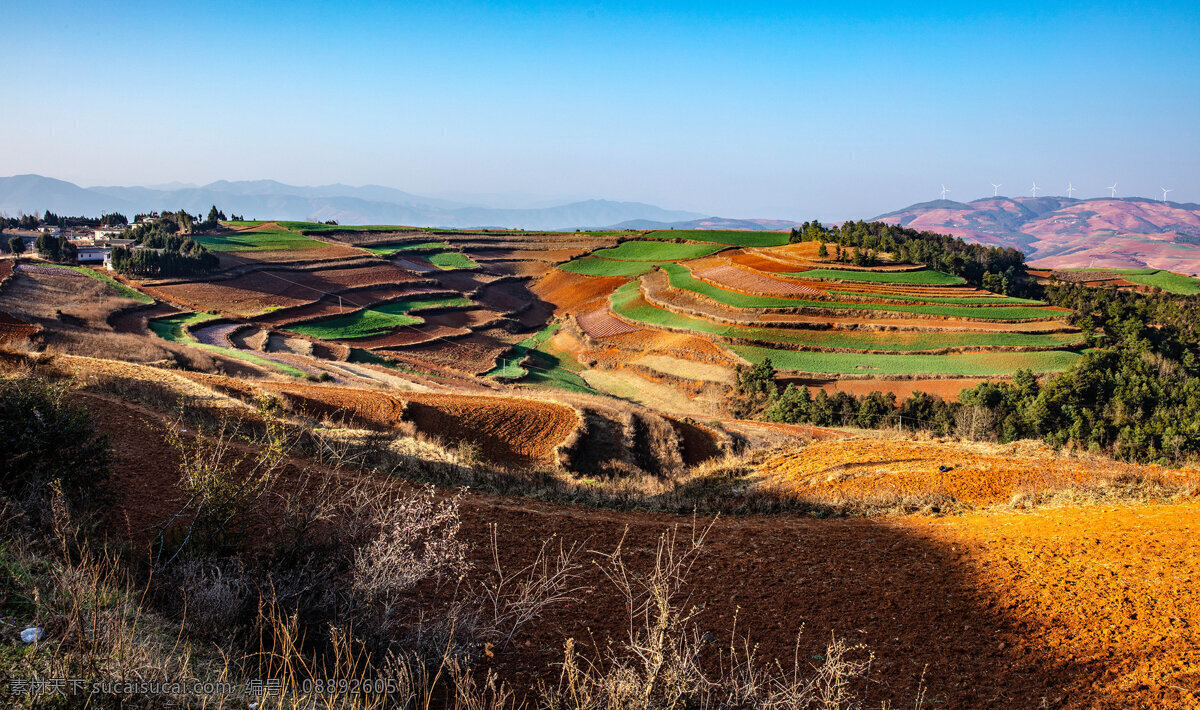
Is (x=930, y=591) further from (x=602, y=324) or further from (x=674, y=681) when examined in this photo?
(x=602, y=324)

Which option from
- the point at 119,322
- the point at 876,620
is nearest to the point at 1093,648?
the point at 876,620

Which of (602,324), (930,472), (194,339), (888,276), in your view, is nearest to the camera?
(930,472)

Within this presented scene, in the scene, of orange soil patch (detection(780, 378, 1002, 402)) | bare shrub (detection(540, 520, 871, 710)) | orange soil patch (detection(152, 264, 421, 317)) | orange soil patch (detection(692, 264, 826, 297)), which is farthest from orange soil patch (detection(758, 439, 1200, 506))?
orange soil patch (detection(152, 264, 421, 317))

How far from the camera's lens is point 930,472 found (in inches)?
543

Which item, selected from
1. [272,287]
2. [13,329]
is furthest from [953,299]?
[13,329]

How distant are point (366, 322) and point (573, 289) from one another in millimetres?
26265

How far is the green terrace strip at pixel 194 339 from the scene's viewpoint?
31375 millimetres

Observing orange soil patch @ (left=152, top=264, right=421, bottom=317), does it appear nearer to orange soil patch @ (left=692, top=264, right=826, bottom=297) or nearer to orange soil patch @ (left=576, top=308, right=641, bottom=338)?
orange soil patch @ (left=576, top=308, right=641, bottom=338)

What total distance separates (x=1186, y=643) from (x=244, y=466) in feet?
38.9

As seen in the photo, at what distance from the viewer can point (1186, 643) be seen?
6055mm

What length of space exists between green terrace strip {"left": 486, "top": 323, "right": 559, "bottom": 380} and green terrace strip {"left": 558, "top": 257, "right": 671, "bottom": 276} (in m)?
16.7

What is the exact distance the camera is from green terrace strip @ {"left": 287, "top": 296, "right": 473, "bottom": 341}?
46.8 m

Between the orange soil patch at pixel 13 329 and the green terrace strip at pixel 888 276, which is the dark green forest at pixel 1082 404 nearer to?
the green terrace strip at pixel 888 276

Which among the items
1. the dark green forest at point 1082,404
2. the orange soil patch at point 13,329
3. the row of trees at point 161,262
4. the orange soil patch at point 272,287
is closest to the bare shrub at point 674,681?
the dark green forest at point 1082,404
